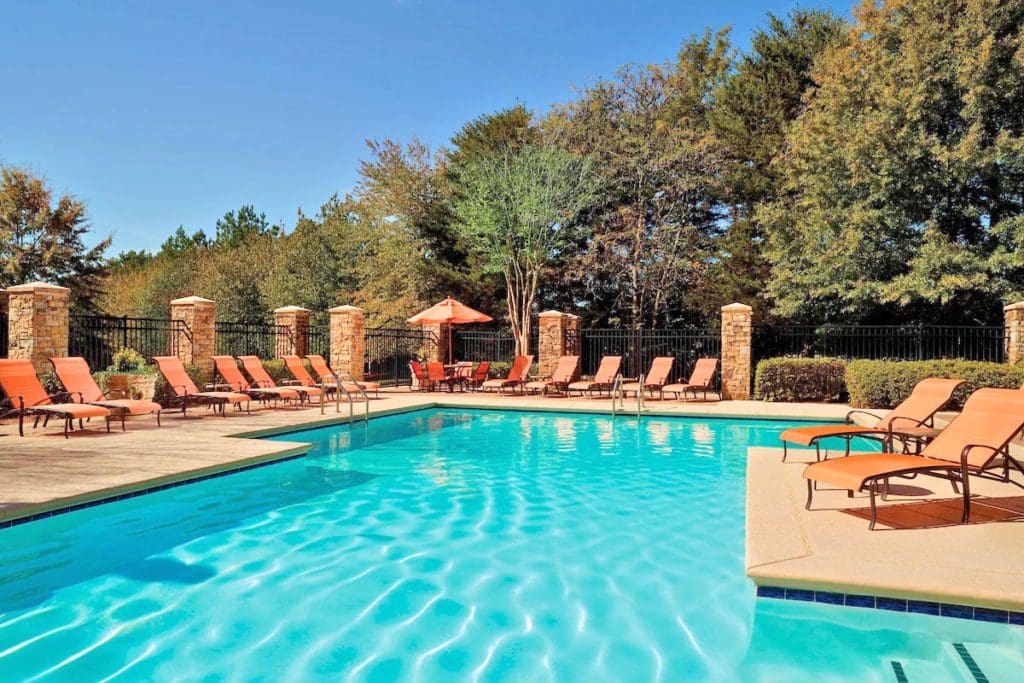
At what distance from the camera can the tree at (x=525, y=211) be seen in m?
19.8

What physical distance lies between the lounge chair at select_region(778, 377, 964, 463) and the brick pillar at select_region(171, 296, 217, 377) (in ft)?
35.1

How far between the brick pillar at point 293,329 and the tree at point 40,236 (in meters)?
11.2

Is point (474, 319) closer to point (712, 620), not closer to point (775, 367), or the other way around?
point (775, 367)

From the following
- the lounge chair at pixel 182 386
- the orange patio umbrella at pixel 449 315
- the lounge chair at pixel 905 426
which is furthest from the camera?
the orange patio umbrella at pixel 449 315

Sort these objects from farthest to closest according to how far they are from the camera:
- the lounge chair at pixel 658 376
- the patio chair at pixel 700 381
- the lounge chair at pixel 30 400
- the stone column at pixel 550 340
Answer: the stone column at pixel 550 340
the lounge chair at pixel 658 376
the patio chair at pixel 700 381
the lounge chair at pixel 30 400

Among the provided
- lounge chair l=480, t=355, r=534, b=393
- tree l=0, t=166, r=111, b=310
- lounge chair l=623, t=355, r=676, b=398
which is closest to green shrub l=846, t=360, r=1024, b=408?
lounge chair l=623, t=355, r=676, b=398

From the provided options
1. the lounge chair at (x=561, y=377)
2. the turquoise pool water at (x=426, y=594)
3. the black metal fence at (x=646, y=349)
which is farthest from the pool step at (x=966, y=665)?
the black metal fence at (x=646, y=349)

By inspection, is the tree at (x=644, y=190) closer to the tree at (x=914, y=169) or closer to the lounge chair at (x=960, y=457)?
the tree at (x=914, y=169)

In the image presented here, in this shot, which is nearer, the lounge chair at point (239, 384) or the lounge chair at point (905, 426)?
the lounge chair at point (905, 426)

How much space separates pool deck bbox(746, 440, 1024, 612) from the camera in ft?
10.3

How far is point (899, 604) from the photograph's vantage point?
124 inches

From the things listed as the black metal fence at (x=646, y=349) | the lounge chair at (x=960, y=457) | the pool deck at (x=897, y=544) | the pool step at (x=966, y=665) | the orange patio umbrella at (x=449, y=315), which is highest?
the orange patio umbrella at (x=449, y=315)

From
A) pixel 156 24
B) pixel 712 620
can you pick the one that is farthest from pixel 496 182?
pixel 712 620

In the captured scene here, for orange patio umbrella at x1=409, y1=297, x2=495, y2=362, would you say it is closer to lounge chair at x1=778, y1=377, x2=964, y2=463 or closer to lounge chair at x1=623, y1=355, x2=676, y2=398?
lounge chair at x1=623, y1=355, x2=676, y2=398
